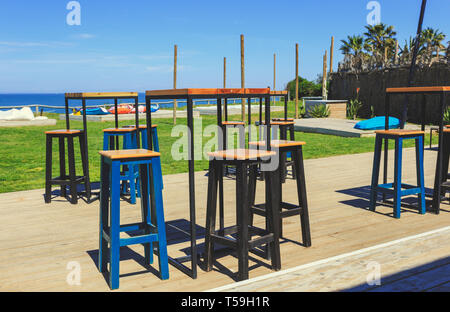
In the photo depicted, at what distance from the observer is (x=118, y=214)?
2895mm

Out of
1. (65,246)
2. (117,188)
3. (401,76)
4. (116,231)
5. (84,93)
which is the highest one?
(401,76)

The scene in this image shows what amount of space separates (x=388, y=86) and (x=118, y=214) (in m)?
15.6

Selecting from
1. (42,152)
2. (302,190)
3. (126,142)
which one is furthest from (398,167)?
(42,152)

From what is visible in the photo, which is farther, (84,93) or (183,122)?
(183,122)

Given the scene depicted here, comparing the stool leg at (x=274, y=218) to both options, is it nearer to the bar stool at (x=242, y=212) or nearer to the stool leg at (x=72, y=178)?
the bar stool at (x=242, y=212)

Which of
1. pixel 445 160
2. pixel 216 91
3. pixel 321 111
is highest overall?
pixel 216 91

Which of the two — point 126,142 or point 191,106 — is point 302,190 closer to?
point 191,106

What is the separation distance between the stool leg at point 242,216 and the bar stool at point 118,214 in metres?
0.48

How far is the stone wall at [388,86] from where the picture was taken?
14617mm
